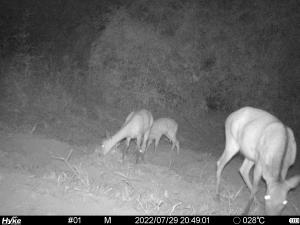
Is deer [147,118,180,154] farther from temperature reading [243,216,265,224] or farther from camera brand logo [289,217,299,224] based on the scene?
camera brand logo [289,217,299,224]

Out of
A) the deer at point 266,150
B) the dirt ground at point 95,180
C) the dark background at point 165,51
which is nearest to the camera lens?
the dirt ground at point 95,180

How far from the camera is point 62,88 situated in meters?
15.6

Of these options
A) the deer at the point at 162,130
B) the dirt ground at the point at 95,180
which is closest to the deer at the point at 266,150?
the dirt ground at the point at 95,180

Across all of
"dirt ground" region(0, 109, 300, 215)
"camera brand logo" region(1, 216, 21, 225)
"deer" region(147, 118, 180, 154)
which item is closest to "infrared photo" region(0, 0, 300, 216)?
"deer" region(147, 118, 180, 154)

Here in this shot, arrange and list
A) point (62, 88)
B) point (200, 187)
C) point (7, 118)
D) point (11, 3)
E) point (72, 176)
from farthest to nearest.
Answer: point (11, 3) → point (62, 88) → point (7, 118) → point (200, 187) → point (72, 176)

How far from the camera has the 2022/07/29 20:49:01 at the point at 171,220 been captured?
5.34m

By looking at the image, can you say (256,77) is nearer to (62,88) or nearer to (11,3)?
(62,88)

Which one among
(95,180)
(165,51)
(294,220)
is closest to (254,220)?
(294,220)

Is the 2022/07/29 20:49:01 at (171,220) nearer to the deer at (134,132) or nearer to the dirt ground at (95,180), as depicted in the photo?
the dirt ground at (95,180)

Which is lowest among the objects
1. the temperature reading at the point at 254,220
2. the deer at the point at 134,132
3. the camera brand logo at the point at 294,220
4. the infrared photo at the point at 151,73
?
the camera brand logo at the point at 294,220

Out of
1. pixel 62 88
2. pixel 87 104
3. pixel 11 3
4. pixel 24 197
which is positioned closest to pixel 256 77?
pixel 87 104

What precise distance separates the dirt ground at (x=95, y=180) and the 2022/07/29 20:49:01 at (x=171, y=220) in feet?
0.97

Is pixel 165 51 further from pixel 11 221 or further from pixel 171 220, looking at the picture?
pixel 11 221

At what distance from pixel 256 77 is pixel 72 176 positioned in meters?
12.8
